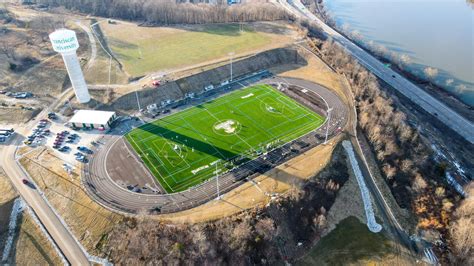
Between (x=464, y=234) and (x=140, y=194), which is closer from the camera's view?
(x=464, y=234)

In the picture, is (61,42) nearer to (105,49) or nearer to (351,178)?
(105,49)

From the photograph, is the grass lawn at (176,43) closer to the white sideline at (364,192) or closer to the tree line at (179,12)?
the tree line at (179,12)

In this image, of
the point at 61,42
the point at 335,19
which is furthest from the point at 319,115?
the point at 335,19

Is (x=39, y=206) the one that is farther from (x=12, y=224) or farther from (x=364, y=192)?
(x=364, y=192)

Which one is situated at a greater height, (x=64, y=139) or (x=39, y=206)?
(x=64, y=139)

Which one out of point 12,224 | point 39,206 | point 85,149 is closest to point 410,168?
point 85,149

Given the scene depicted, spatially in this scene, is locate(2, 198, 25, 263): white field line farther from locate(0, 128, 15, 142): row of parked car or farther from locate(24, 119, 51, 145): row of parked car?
locate(0, 128, 15, 142): row of parked car

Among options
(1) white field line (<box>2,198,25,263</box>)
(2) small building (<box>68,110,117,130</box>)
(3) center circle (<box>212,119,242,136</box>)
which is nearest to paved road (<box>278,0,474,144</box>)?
(3) center circle (<box>212,119,242,136</box>)
